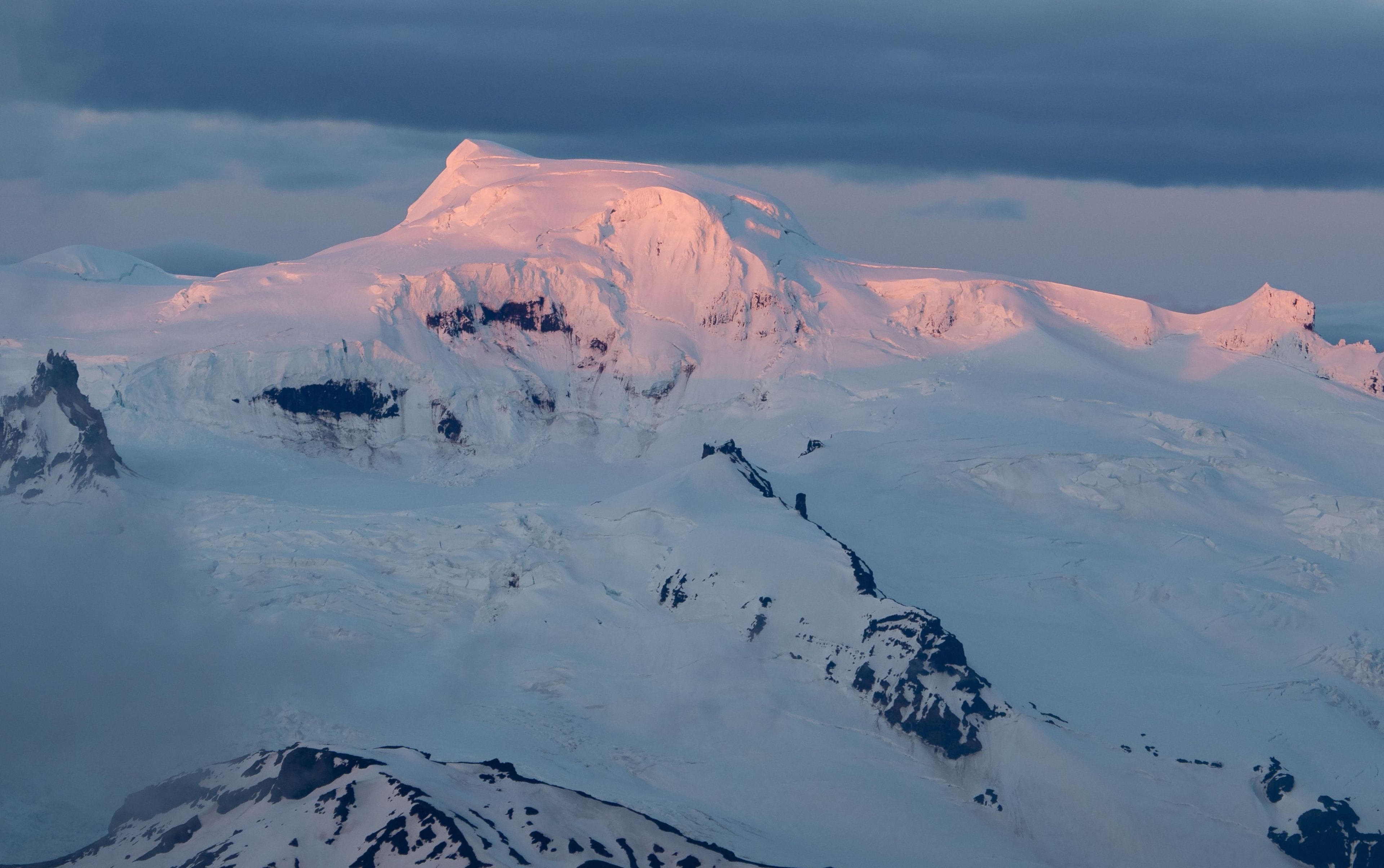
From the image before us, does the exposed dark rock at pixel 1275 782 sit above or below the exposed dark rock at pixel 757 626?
above

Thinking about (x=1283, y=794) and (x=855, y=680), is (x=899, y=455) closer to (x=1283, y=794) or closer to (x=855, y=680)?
(x=855, y=680)

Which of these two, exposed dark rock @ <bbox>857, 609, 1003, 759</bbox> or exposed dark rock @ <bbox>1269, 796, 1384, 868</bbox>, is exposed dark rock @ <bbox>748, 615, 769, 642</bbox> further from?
exposed dark rock @ <bbox>1269, 796, 1384, 868</bbox>

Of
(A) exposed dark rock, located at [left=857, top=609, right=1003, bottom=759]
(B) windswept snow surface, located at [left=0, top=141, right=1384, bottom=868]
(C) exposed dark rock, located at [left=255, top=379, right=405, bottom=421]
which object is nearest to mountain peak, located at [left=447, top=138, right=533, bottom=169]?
(B) windswept snow surface, located at [left=0, top=141, right=1384, bottom=868]

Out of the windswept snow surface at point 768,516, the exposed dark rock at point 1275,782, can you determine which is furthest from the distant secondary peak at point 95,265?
the exposed dark rock at point 1275,782

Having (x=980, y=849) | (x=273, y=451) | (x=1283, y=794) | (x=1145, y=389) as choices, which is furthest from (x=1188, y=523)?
(x=273, y=451)

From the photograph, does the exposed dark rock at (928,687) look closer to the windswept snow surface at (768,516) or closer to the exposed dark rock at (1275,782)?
the windswept snow surface at (768,516)

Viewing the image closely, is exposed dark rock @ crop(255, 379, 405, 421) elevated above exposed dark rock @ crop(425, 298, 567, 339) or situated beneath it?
situated beneath
